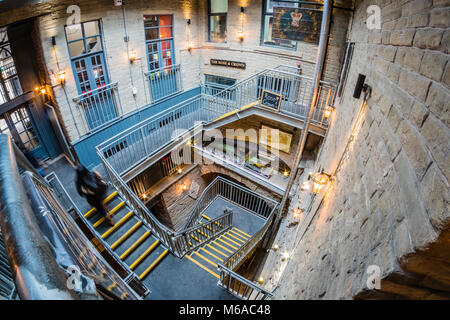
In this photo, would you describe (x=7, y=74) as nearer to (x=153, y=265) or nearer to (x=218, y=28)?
(x=153, y=265)

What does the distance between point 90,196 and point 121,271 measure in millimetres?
2283

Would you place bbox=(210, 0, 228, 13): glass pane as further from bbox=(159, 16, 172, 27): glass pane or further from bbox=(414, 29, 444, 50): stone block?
bbox=(414, 29, 444, 50): stone block

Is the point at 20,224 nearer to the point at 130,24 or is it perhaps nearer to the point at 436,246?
the point at 436,246

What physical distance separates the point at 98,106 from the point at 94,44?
2.22 meters

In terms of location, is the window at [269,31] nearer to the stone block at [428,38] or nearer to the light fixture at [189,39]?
the light fixture at [189,39]

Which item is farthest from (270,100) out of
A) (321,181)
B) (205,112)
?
(321,181)

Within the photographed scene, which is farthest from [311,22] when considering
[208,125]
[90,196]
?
[90,196]

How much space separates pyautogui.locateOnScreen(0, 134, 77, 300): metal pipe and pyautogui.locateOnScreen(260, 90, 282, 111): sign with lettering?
7.29 meters

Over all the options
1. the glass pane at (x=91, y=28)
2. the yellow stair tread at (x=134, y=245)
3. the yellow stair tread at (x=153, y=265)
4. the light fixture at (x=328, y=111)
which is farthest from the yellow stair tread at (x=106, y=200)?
the light fixture at (x=328, y=111)

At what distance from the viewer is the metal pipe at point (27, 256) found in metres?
1.01

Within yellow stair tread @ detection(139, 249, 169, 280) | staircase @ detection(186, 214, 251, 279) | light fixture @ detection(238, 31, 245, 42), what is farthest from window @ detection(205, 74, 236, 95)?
yellow stair tread @ detection(139, 249, 169, 280)

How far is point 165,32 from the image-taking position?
10.7m

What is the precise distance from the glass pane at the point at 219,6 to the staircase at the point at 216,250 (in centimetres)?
961

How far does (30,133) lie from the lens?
25.5ft
